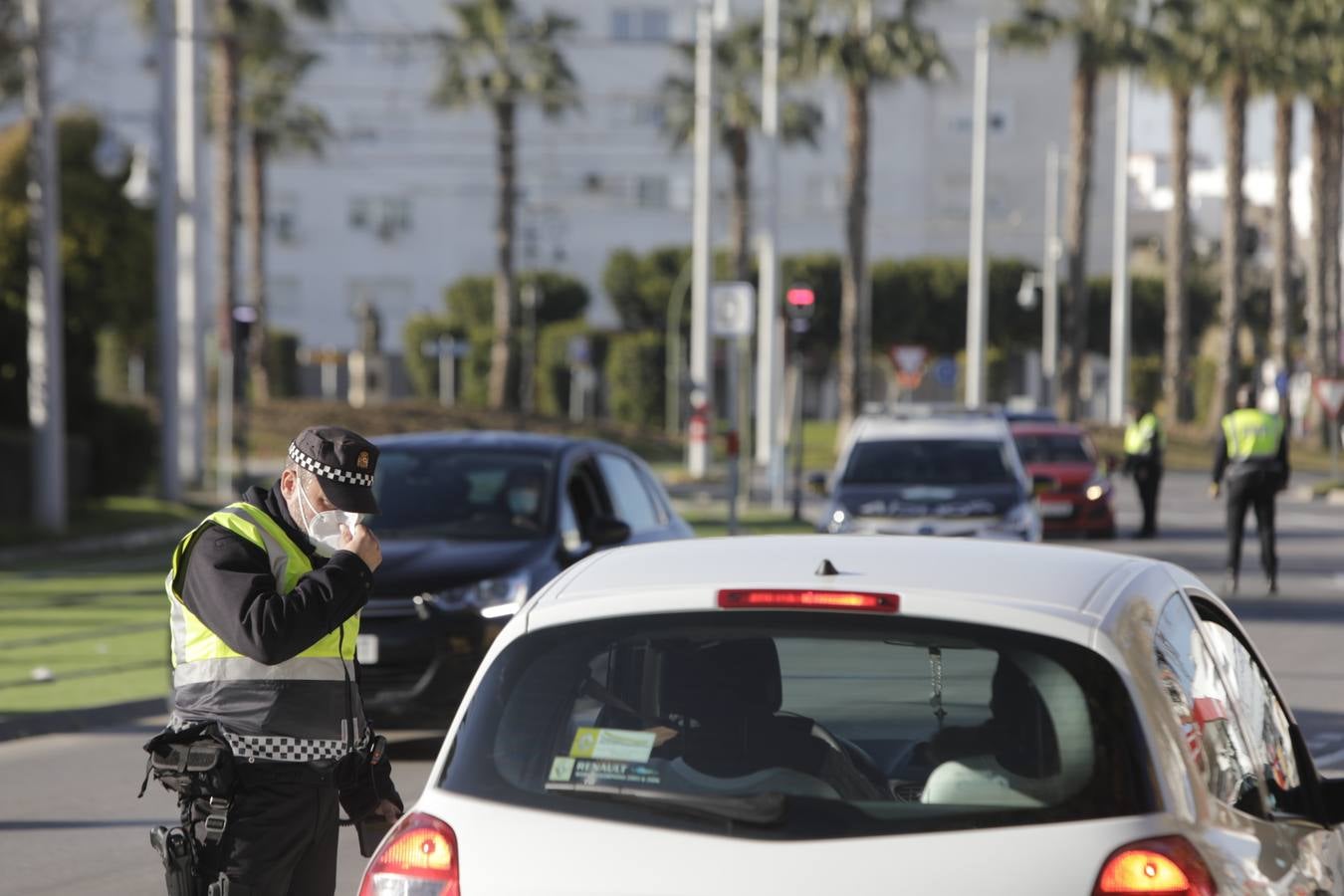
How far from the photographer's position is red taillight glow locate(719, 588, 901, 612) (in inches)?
153

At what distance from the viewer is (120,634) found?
1725cm

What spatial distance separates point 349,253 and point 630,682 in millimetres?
89261

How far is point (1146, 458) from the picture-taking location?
29.2 meters

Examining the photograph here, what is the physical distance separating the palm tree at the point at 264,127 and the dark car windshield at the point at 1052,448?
94.5ft

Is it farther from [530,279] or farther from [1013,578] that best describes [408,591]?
[530,279]

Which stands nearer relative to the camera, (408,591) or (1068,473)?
(408,591)

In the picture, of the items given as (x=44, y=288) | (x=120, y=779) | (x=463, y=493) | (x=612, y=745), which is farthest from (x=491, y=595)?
(x=44, y=288)

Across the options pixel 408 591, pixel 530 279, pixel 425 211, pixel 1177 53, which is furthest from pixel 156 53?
pixel 425 211

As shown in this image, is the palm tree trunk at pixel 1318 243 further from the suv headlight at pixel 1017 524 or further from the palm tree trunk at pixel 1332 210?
the suv headlight at pixel 1017 524

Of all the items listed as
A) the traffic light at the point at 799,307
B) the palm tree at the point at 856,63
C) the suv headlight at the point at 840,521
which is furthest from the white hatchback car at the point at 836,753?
the palm tree at the point at 856,63

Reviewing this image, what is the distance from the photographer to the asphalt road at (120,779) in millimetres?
8375

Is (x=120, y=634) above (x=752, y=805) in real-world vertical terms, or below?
below

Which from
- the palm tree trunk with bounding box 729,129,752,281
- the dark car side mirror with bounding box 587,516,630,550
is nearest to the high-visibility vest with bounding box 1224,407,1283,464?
the dark car side mirror with bounding box 587,516,630,550

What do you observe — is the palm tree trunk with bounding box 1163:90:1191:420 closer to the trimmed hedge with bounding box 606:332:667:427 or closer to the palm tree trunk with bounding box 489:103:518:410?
the palm tree trunk with bounding box 489:103:518:410
